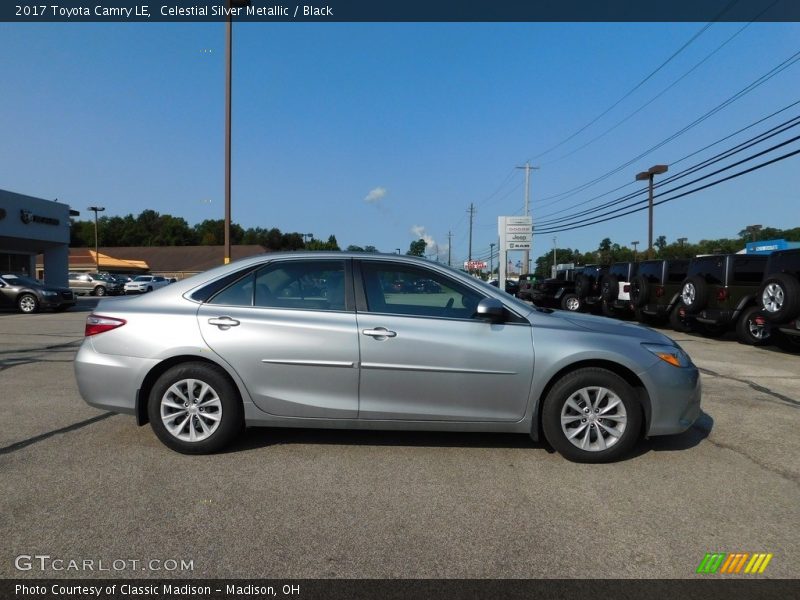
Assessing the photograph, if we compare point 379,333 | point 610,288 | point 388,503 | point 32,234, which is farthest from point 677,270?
point 32,234

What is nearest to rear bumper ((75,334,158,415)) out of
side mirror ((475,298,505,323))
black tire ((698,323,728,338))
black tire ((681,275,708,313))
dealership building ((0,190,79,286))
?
side mirror ((475,298,505,323))

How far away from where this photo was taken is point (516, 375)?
162 inches

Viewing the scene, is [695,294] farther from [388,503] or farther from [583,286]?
[388,503]

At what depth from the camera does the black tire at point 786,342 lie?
10327 mm

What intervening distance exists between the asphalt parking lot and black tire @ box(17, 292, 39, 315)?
56.1 feet

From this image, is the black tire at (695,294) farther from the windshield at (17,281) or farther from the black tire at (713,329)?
the windshield at (17,281)

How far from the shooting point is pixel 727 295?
1204cm

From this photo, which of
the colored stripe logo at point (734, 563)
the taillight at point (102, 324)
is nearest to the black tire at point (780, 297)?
the colored stripe logo at point (734, 563)

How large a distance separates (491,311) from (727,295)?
10.3 m

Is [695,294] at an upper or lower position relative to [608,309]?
upper

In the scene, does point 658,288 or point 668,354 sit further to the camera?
point 658,288

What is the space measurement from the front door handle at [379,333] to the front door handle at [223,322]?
1029 millimetres
